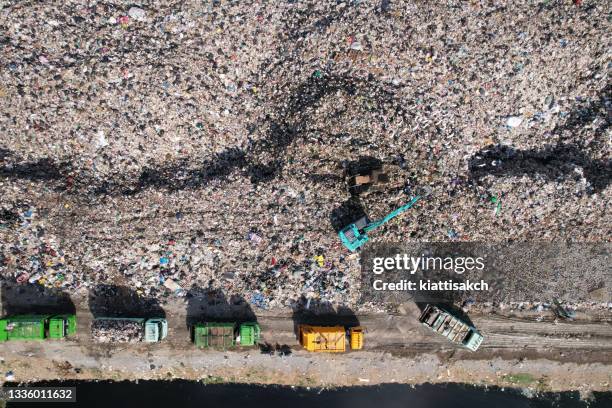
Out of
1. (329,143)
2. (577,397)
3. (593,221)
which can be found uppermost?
(329,143)

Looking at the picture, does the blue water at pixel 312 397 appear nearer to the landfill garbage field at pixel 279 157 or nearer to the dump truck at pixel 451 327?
the landfill garbage field at pixel 279 157

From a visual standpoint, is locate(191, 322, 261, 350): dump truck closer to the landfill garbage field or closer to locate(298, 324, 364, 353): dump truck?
the landfill garbage field

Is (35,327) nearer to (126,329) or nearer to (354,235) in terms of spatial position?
(126,329)

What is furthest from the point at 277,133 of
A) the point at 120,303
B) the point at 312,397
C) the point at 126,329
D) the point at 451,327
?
the point at 312,397

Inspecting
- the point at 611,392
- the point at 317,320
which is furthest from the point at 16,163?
the point at 611,392

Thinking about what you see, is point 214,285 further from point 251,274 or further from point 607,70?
point 607,70

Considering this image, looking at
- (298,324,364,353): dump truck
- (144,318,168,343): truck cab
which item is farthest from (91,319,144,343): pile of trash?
(298,324,364,353): dump truck

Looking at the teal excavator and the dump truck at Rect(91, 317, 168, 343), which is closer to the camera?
the teal excavator
